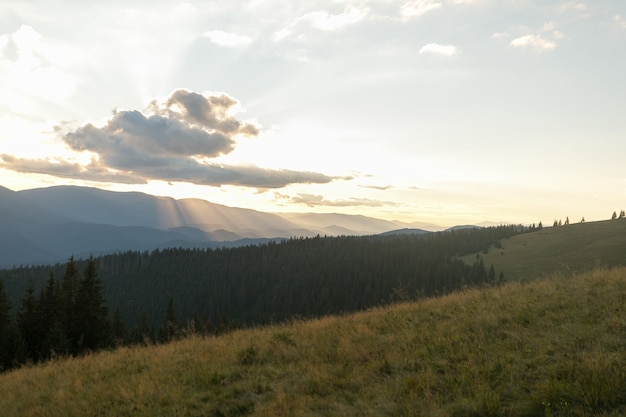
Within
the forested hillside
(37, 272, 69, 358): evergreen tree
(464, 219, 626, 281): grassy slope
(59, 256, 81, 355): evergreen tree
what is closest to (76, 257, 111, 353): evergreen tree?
(59, 256, 81, 355): evergreen tree

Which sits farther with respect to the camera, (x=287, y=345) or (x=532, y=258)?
(x=532, y=258)

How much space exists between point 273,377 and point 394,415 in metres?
3.70

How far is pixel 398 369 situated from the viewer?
8.54 metres

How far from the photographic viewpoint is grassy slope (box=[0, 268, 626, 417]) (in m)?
6.60

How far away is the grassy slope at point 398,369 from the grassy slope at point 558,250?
218ft

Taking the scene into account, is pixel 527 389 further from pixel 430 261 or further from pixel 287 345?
pixel 430 261

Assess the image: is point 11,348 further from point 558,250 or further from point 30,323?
point 558,250

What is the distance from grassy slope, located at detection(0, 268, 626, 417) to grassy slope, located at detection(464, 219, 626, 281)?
66.3 metres

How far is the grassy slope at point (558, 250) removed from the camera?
265 ft

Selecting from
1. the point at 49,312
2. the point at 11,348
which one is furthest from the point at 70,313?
the point at 11,348

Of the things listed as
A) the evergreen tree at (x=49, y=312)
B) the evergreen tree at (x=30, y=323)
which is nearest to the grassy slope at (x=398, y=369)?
the evergreen tree at (x=49, y=312)

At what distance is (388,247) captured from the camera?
17638cm

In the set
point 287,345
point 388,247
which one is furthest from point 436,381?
point 388,247

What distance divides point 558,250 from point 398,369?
360ft
